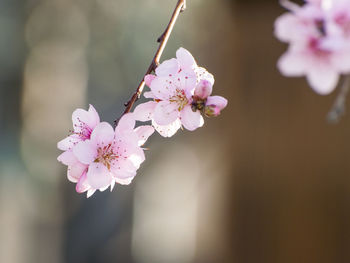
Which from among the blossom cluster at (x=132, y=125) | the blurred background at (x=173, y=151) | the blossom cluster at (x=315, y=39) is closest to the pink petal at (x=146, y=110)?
the blossom cluster at (x=132, y=125)

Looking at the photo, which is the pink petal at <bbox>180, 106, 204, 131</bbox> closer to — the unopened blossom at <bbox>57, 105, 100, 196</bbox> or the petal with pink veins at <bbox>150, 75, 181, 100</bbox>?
the petal with pink veins at <bbox>150, 75, 181, 100</bbox>

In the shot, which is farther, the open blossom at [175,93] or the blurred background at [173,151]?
the blurred background at [173,151]

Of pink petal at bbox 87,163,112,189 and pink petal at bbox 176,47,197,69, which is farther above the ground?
pink petal at bbox 176,47,197,69

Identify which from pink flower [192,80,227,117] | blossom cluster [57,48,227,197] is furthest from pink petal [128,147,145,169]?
pink flower [192,80,227,117]

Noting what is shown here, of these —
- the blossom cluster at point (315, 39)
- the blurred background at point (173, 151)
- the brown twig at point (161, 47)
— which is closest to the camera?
the blossom cluster at point (315, 39)

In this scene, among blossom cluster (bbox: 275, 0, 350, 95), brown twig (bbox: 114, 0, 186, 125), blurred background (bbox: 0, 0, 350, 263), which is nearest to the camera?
blossom cluster (bbox: 275, 0, 350, 95)

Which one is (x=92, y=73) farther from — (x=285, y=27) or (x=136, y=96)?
(x=285, y=27)

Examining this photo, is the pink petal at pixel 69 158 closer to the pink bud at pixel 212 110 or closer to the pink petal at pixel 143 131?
the pink petal at pixel 143 131

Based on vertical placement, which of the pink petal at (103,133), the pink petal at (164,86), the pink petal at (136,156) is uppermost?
the pink petal at (164,86)
